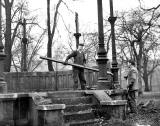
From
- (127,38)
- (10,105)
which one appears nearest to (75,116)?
(10,105)

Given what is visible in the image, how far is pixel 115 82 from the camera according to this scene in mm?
14547

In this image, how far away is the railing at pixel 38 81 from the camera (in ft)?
52.9

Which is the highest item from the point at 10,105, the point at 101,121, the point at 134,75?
the point at 134,75

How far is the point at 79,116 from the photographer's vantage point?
9.54 m

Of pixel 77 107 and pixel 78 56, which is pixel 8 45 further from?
pixel 77 107

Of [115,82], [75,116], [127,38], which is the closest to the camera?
[75,116]

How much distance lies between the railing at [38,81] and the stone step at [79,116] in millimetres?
6574

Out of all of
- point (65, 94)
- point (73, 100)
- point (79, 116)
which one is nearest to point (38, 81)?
point (65, 94)

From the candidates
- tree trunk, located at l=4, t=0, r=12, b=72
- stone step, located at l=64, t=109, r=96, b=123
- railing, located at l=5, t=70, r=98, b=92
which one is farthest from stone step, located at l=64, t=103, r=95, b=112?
tree trunk, located at l=4, t=0, r=12, b=72

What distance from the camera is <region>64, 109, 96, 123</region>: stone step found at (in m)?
9.24

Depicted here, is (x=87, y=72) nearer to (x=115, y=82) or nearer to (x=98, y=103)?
(x=115, y=82)

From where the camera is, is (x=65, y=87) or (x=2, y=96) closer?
(x=2, y=96)

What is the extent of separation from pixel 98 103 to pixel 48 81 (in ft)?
21.7

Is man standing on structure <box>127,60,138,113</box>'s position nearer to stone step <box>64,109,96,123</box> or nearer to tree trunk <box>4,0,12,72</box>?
stone step <box>64,109,96,123</box>
